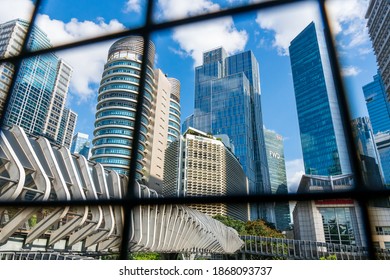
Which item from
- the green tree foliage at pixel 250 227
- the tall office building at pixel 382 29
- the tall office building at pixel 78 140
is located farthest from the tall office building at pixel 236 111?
the tall office building at pixel 382 29

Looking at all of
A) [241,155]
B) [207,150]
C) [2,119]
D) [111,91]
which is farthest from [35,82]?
[2,119]

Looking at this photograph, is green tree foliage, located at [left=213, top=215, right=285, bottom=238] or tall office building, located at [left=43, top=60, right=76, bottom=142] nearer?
green tree foliage, located at [left=213, top=215, right=285, bottom=238]

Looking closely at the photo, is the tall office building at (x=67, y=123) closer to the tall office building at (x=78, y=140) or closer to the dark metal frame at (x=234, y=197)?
the tall office building at (x=78, y=140)

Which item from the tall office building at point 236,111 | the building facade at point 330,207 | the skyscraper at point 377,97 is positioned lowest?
the building facade at point 330,207

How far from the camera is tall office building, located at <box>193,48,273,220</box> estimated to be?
46.2 m

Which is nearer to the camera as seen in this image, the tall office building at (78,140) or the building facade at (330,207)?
the building facade at (330,207)

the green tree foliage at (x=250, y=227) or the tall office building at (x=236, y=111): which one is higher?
the tall office building at (x=236, y=111)

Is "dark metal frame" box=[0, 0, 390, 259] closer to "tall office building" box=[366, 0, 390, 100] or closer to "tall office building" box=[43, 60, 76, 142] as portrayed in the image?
"tall office building" box=[366, 0, 390, 100]

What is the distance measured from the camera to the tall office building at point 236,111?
4625 centimetres

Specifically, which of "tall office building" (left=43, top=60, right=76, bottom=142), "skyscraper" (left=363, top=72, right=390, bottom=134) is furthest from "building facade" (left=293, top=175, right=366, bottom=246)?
"tall office building" (left=43, top=60, right=76, bottom=142)

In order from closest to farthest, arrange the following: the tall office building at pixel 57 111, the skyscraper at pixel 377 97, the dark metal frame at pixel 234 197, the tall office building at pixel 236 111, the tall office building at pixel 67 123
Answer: the dark metal frame at pixel 234 197
the skyscraper at pixel 377 97
the tall office building at pixel 57 111
the tall office building at pixel 67 123
the tall office building at pixel 236 111

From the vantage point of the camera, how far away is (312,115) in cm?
674
